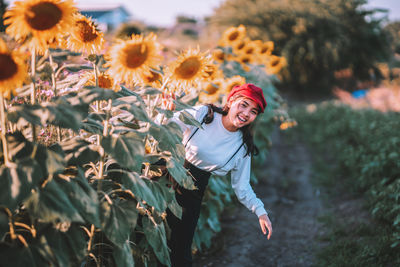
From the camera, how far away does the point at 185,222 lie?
245cm

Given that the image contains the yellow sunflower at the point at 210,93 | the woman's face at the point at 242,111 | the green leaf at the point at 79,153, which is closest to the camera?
the green leaf at the point at 79,153

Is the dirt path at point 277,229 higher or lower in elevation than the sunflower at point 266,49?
lower

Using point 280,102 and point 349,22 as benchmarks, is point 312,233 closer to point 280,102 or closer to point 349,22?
point 280,102

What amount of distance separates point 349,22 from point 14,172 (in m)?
22.2

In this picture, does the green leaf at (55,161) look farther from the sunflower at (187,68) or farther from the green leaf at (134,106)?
the sunflower at (187,68)

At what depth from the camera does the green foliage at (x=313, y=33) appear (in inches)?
704

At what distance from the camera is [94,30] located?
1.78 meters

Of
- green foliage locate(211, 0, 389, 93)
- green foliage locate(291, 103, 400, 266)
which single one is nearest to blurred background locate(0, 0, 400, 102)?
green foliage locate(211, 0, 389, 93)

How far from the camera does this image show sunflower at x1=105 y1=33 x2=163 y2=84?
155 centimetres

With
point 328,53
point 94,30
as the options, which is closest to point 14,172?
point 94,30

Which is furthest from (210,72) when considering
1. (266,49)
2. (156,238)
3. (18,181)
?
(266,49)

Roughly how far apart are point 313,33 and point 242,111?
59.1 ft

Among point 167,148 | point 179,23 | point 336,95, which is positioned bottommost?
point 167,148

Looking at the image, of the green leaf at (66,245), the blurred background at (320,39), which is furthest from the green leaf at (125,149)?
the blurred background at (320,39)
